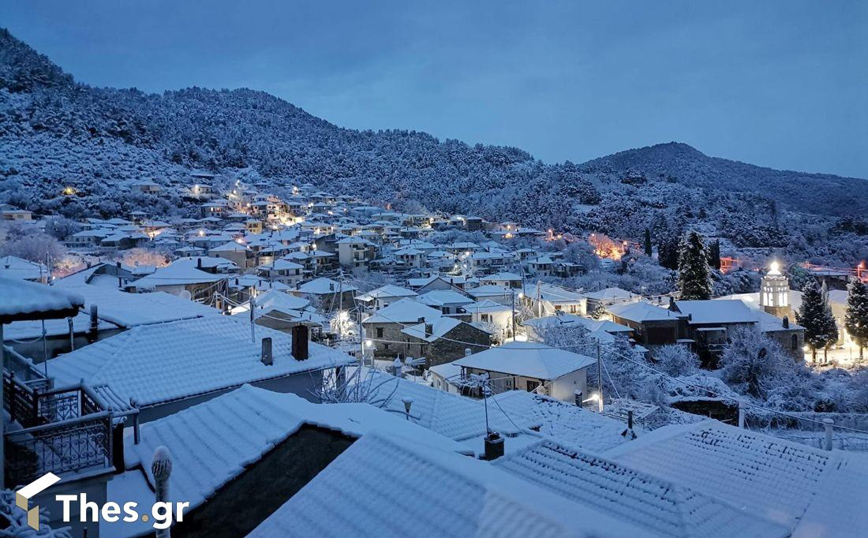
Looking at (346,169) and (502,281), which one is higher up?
(346,169)

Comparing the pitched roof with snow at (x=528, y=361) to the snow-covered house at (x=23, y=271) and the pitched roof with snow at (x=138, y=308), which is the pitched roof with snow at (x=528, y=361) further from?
the snow-covered house at (x=23, y=271)

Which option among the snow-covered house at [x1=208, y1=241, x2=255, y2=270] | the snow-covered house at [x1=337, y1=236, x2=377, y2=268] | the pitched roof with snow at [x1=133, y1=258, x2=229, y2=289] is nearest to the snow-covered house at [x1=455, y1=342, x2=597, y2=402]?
the pitched roof with snow at [x1=133, y1=258, x2=229, y2=289]

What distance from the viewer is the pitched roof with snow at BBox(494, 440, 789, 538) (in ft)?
20.2

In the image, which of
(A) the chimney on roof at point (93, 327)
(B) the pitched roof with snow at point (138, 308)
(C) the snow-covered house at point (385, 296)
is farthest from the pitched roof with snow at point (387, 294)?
(A) the chimney on roof at point (93, 327)

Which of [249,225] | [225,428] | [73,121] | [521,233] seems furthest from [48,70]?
[225,428]

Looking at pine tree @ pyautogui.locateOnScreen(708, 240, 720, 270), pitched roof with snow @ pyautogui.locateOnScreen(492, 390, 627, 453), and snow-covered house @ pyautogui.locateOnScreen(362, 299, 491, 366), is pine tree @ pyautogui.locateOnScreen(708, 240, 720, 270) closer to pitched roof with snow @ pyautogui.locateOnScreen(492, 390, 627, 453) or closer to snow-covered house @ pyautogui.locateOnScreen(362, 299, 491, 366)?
snow-covered house @ pyautogui.locateOnScreen(362, 299, 491, 366)

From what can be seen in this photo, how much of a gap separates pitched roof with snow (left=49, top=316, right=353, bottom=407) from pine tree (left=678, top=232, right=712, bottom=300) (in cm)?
3787

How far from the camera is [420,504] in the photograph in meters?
4.69

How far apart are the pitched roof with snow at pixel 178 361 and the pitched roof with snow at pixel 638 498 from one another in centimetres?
616

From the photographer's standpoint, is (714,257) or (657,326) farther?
(714,257)

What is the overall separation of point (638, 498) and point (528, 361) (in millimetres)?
14984

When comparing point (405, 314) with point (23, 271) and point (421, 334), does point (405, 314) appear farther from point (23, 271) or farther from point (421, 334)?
point (23, 271)

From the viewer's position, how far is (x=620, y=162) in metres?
189

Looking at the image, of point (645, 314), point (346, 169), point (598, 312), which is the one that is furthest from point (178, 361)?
point (346, 169)
